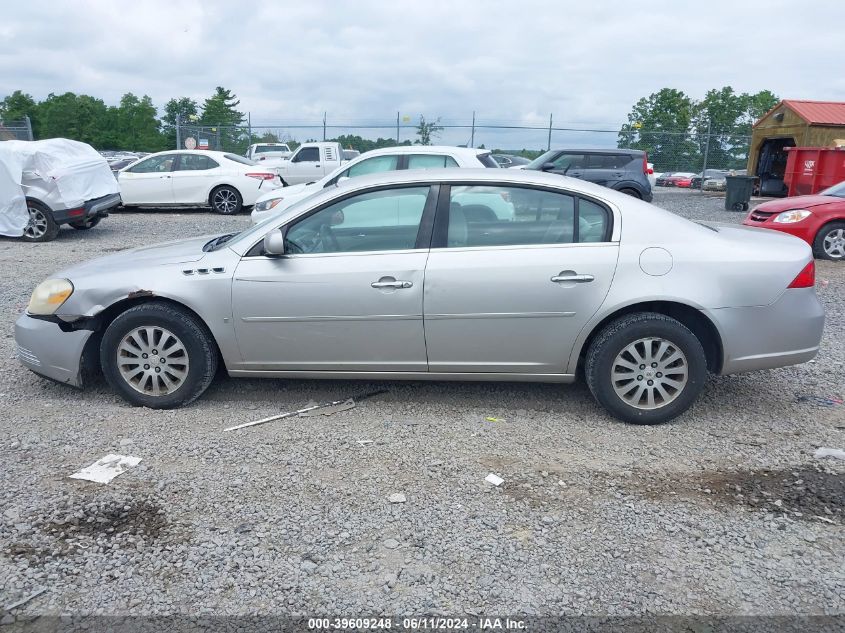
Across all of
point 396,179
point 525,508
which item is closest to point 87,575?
point 525,508

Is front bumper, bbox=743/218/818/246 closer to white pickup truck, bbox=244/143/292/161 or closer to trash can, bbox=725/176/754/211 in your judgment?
trash can, bbox=725/176/754/211

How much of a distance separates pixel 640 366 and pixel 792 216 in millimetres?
7891

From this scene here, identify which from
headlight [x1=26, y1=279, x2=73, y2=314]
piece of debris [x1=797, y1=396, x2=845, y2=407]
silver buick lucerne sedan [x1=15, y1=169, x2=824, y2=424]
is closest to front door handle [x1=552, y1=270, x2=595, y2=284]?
silver buick lucerne sedan [x1=15, y1=169, x2=824, y2=424]

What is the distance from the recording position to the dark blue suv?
17.1 meters

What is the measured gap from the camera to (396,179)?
15.3 feet

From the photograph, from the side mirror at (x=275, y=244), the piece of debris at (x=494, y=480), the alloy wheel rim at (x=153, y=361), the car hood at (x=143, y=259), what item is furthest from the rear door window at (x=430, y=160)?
the piece of debris at (x=494, y=480)

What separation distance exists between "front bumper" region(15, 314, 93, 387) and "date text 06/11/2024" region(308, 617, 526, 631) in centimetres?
285

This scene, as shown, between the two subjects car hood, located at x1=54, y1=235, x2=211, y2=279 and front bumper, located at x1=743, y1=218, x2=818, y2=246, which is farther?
front bumper, located at x1=743, y1=218, x2=818, y2=246

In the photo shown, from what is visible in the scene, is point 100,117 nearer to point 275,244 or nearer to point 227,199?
point 227,199

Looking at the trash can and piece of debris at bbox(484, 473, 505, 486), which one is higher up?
the trash can

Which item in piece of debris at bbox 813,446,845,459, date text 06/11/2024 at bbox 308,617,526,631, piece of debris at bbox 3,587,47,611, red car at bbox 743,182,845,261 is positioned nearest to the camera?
date text 06/11/2024 at bbox 308,617,526,631

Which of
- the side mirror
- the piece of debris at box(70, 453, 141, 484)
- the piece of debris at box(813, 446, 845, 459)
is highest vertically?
the side mirror

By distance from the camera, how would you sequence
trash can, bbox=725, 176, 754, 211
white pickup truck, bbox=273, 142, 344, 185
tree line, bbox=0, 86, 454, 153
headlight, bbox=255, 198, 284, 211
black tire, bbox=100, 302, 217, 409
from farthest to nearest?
1. tree line, bbox=0, 86, 454, 153
2. white pickup truck, bbox=273, 142, 344, 185
3. trash can, bbox=725, 176, 754, 211
4. headlight, bbox=255, 198, 284, 211
5. black tire, bbox=100, 302, 217, 409

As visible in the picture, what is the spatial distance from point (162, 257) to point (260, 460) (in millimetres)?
1691
